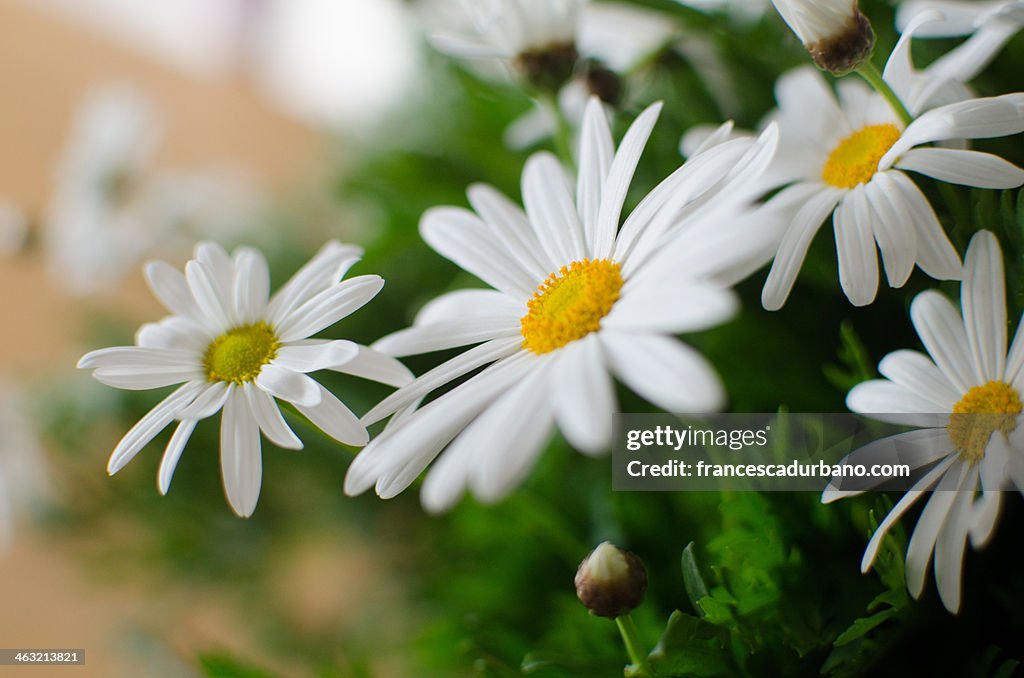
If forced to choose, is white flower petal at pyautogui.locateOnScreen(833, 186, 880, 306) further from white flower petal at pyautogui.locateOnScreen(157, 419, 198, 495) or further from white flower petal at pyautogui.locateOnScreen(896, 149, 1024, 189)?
white flower petal at pyautogui.locateOnScreen(157, 419, 198, 495)

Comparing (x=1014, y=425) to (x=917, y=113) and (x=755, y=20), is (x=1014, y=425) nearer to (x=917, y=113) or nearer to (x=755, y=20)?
(x=917, y=113)

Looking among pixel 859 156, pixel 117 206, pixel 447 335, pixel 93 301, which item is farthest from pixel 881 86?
pixel 93 301

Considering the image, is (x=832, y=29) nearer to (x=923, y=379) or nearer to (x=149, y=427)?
(x=923, y=379)

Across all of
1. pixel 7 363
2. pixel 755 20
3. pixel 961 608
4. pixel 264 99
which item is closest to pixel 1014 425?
pixel 961 608

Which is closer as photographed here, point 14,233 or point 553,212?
point 553,212

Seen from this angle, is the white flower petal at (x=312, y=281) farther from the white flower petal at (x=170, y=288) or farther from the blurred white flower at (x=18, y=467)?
the blurred white flower at (x=18, y=467)

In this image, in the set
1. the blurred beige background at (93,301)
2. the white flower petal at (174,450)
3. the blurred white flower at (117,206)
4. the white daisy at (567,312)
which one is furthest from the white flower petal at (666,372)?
the blurred white flower at (117,206)
